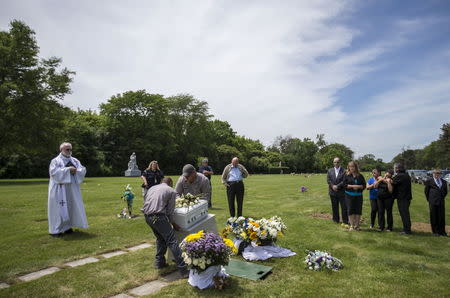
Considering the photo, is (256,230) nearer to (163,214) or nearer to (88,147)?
(163,214)

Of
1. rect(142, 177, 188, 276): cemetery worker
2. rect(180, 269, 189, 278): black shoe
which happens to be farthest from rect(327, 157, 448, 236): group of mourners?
rect(142, 177, 188, 276): cemetery worker

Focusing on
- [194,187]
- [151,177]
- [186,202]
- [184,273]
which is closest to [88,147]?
[151,177]

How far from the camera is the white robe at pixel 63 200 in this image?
791 cm

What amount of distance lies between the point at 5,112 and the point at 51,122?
4.21 metres

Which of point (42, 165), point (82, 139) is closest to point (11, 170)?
point (42, 165)

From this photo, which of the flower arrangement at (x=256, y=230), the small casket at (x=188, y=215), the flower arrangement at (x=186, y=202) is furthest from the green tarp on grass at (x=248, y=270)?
the flower arrangement at (x=186, y=202)

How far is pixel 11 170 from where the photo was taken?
3838 cm

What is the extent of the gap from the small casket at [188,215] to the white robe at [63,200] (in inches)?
152

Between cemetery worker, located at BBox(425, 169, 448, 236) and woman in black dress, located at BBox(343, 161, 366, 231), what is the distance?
219 centimetres

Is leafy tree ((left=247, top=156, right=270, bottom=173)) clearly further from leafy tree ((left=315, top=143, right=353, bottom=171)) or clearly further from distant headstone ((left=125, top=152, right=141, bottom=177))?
distant headstone ((left=125, top=152, right=141, bottom=177))

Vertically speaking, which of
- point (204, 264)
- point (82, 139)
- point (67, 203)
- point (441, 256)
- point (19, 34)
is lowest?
point (441, 256)

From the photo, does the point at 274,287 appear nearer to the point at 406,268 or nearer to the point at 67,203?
the point at 406,268

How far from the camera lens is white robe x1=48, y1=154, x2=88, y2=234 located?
7.91m

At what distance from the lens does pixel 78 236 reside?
790 cm
